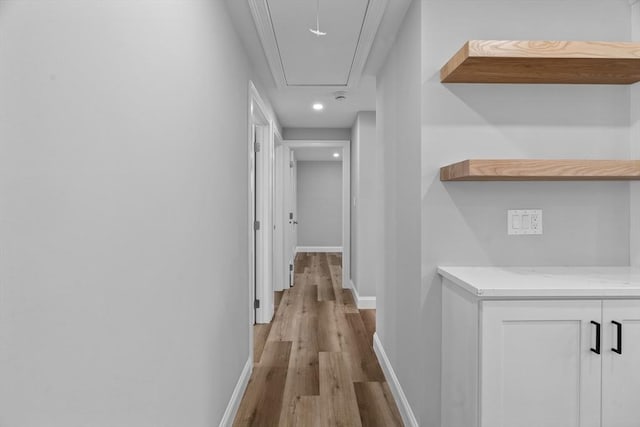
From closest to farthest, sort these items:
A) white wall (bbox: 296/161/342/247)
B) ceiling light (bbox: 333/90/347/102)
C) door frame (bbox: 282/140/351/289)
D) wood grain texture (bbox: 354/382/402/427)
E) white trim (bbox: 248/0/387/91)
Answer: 1. white trim (bbox: 248/0/387/91)
2. wood grain texture (bbox: 354/382/402/427)
3. ceiling light (bbox: 333/90/347/102)
4. door frame (bbox: 282/140/351/289)
5. white wall (bbox: 296/161/342/247)

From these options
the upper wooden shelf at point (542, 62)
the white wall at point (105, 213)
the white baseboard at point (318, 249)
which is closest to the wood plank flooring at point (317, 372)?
the white wall at point (105, 213)

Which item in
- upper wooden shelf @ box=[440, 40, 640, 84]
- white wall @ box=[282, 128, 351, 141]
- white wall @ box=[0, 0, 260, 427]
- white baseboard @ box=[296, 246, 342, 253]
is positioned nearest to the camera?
white wall @ box=[0, 0, 260, 427]

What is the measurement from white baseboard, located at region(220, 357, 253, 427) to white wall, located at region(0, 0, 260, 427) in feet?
1.17

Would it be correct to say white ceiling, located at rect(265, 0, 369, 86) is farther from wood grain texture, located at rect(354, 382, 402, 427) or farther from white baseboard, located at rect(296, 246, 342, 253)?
white baseboard, located at rect(296, 246, 342, 253)

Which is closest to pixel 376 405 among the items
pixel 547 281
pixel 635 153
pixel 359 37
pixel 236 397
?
pixel 236 397

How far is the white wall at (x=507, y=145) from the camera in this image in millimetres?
1869

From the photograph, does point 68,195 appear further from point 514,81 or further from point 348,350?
point 348,350

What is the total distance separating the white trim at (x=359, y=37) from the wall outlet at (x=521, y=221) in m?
1.23

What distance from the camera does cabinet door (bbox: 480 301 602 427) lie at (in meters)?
1.43

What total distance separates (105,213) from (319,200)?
906 centimetres

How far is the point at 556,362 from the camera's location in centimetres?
144

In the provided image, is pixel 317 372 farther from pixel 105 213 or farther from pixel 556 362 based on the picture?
pixel 105 213

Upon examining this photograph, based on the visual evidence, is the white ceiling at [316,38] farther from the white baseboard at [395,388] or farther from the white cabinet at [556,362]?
the white baseboard at [395,388]

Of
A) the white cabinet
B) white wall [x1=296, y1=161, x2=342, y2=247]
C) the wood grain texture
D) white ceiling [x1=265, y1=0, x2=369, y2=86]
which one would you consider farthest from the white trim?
white wall [x1=296, y1=161, x2=342, y2=247]
